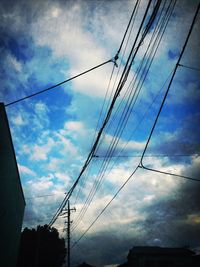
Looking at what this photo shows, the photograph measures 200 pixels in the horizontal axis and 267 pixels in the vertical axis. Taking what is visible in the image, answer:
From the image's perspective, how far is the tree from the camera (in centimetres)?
3122

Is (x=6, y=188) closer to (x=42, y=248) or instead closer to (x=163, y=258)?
(x=42, y=248)

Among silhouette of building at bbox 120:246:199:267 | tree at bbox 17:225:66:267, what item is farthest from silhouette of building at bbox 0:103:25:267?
silhouette of building at bbox 120:246:199:267

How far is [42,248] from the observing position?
33.6 m

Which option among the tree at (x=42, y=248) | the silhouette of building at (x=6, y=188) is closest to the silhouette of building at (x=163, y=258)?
the tree at (x=42, y=248)

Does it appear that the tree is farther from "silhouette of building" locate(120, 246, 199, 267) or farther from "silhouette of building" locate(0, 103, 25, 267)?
"silhouette of building" locate(0, 103, 25, 267)

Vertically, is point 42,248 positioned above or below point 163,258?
above

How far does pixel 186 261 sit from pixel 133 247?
329 inches

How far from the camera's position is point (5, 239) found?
48.9 ft

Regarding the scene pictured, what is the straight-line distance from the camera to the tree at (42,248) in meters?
31.2

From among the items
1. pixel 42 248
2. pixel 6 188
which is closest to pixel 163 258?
pixel 42 248

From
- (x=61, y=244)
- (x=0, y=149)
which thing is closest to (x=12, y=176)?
(x=0, y=149)

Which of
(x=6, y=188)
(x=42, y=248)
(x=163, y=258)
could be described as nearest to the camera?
(x=6, y=188)

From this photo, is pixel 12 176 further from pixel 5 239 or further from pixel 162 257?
pixel 162 257

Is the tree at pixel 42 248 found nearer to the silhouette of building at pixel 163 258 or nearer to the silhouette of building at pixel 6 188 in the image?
the silhouette of building at pixel 163 258
